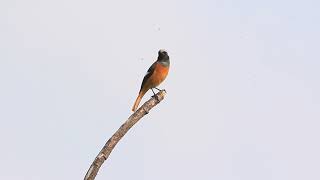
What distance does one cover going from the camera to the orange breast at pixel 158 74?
21861 mm

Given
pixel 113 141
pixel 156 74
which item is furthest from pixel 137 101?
pixel 113 141

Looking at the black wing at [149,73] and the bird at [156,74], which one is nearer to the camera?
the bird at [156,74]

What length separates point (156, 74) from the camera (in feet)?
72.3

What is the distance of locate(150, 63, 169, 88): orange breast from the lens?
71.7 ft

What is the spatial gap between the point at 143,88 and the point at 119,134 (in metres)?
8.77

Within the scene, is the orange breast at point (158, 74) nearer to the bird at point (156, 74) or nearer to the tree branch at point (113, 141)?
the bird at point (156, 74)

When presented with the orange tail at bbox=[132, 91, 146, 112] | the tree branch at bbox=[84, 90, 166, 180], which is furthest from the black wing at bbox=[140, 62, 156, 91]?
the tree branch at bbox=[84, 90, 166, 180]

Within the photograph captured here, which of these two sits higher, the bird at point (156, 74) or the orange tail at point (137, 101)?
the bird at point (156, 74)

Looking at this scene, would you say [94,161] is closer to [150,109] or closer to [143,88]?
[150,109]

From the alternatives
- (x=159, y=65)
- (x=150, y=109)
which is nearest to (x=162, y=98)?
(x=150, y=109)

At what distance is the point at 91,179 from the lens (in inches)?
491

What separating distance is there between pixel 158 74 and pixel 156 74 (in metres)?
0.06

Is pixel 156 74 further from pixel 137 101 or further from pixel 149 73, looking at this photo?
pixel 137 101

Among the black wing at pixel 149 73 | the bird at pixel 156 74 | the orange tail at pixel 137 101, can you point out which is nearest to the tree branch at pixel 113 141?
the orange tail at pixel 137 101
